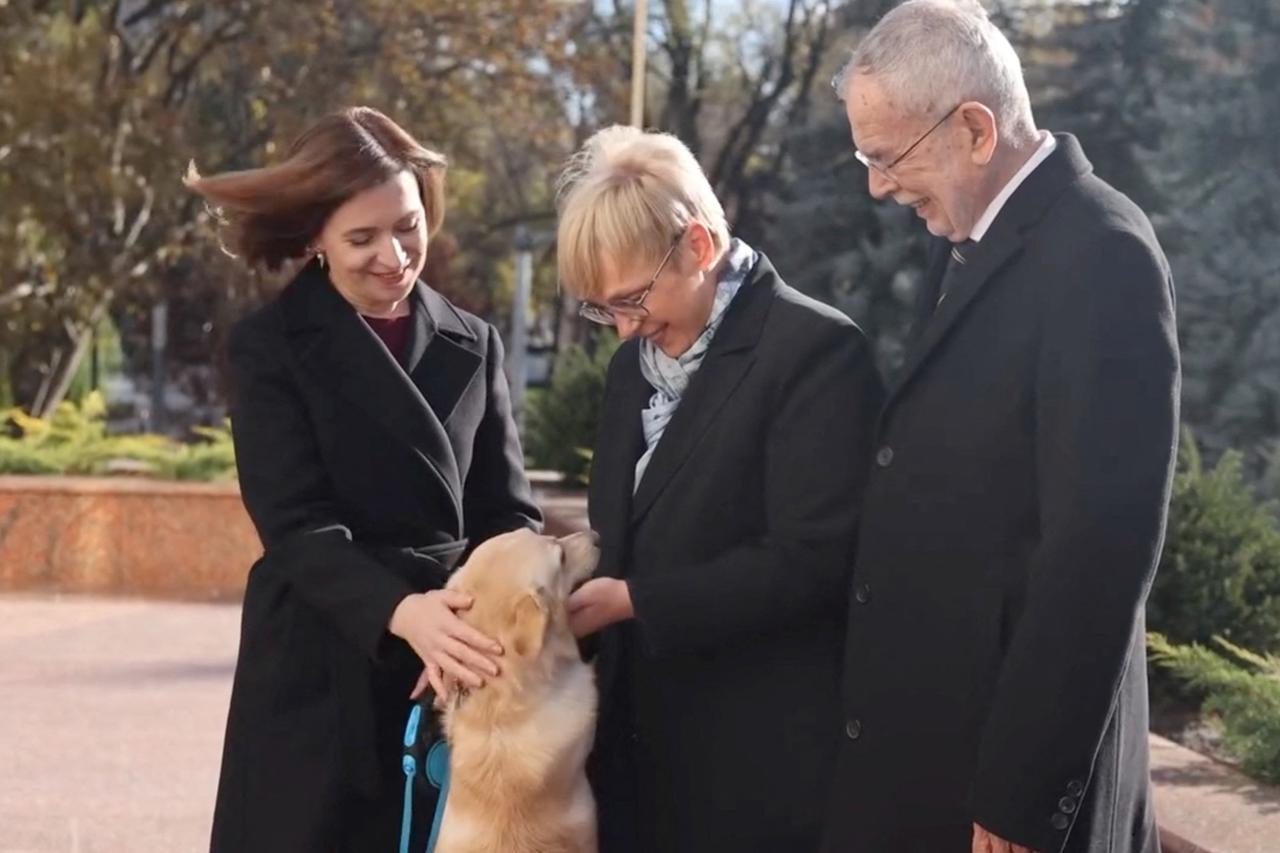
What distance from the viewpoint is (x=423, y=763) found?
3.71 m

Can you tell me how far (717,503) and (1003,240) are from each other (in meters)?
0.75

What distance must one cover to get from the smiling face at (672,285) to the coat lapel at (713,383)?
64mm

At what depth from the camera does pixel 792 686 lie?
3.38 meters

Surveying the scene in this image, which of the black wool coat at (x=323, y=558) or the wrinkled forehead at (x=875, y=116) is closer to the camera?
the wrinkled forehead at (x=875, y=116)

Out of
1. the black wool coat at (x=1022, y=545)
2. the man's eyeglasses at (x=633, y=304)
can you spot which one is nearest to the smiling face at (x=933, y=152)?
the black wool coat at (x=1022, y=545)

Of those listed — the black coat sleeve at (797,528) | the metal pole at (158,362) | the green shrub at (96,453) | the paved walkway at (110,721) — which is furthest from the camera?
the metal pole at (158,362)

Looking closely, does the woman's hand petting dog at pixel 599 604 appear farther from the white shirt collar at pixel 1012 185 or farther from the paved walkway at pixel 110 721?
the paved walkway at pixel 110 721

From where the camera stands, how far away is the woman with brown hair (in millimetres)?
3545

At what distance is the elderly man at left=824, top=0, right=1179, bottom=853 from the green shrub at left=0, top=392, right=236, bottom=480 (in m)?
12.4

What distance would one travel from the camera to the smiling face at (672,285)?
3.42 meters

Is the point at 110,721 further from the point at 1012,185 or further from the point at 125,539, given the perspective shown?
the point at 1012,185

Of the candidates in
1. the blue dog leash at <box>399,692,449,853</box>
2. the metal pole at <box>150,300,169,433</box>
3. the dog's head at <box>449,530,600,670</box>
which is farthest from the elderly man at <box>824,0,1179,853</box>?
the metal pole at <box>150,300,169,433</box>

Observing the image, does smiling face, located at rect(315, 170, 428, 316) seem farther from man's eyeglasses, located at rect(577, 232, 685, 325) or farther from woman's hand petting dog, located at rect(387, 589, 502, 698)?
woman's hand petting dog, located at rect(387, 589, 502, 698)

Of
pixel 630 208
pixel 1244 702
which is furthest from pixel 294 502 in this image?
pixel 1244 702
